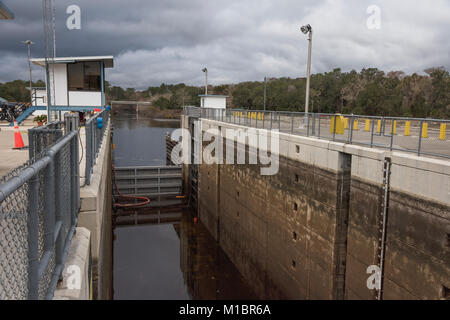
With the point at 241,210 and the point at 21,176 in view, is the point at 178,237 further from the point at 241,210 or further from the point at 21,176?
the point at 21,176

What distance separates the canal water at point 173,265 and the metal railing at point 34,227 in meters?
12.3

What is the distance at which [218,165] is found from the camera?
20.9 metres

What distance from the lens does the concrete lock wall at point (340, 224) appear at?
686 centimetres

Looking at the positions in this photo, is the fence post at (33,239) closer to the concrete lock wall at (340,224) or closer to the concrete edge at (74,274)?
the concrete edge at (74,274)

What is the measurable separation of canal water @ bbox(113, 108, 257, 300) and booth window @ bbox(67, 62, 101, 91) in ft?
28.3

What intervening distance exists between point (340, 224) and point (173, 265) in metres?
11.5

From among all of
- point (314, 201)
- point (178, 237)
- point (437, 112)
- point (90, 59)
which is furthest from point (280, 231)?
point (437, 112)

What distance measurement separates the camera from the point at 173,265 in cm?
1903

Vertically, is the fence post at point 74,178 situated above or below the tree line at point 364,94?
below

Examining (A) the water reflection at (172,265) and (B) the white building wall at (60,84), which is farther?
(B) the white building wall at (60,84)

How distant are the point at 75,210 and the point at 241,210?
1245 cm

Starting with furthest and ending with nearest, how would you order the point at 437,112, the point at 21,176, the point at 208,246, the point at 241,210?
the point at 437,112, the point at 208,246, the point at 241,210, the point at 21,176

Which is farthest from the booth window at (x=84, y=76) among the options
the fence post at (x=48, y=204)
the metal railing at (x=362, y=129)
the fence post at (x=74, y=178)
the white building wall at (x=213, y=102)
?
the fence post at (x=48, y=204)

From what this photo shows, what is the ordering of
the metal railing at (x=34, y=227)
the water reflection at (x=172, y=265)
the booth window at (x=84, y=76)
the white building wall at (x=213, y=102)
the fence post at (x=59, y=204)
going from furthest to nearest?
the white building wall at (x=213, y=102) → the booth window at (x=84, y=76) → the water reflection at (x=172, y=265) → the fence post at (x=59, y=204) → the metal railing at (x=34, y=227)
